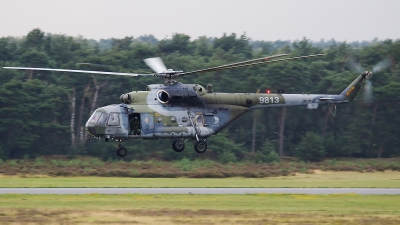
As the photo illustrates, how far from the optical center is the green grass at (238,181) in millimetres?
36906

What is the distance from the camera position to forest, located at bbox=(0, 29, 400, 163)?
2421 inches

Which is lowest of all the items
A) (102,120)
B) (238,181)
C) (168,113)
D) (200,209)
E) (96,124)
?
(238,181)

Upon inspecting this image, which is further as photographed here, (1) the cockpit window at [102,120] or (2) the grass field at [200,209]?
(1) the cockpit window at [102,120]

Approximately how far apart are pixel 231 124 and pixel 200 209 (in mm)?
41618

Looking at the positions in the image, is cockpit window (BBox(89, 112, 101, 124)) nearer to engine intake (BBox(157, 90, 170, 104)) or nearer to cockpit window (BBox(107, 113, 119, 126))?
cockpit window (BBox(107, 113, 119, 126))

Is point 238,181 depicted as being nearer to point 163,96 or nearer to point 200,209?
point 163,96

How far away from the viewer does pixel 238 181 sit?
41.7 m

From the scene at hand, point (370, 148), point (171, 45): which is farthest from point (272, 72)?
point (171, 45)

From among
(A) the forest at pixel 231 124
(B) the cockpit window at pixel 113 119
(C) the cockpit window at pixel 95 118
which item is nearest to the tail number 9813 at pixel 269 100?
(B) the cockpit window at pixel 113 119

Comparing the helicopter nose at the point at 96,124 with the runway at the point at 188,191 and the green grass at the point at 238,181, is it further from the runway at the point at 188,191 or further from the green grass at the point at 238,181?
the green grass at the point at 238,181

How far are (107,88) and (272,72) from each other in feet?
49.1

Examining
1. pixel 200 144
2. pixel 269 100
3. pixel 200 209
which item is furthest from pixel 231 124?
pixel 200 209

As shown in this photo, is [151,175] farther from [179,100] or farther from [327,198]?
[327,198]

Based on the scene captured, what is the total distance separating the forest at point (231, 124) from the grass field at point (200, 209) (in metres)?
31.1
